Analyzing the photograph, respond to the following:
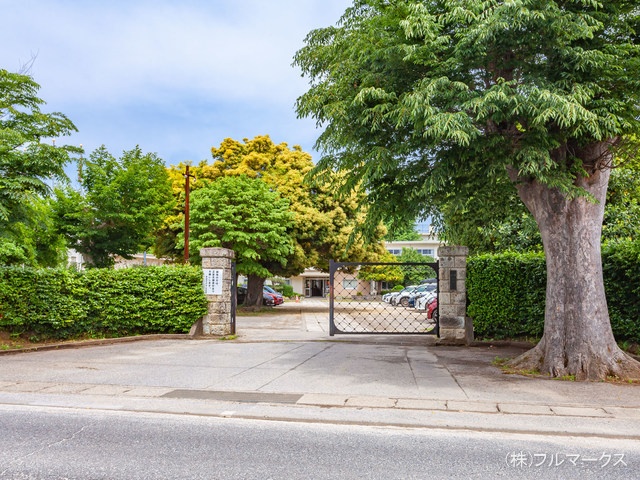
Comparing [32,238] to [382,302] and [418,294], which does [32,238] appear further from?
[382,302]

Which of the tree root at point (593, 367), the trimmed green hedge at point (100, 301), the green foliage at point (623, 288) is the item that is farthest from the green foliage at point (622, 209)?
the trimmed green hedge at point (100, 301)

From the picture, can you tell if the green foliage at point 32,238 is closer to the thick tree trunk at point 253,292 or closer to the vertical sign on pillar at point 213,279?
the vertical sign on pillar at point 213,279

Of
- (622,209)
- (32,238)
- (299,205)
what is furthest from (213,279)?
(299,205)

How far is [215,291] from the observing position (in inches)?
536

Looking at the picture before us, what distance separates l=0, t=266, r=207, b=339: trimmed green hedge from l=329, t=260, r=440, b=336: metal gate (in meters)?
4.05

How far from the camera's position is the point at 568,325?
8141 mm

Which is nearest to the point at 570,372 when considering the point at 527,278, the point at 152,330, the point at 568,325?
the point at 568,325

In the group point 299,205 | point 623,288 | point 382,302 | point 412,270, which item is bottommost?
point 382,302

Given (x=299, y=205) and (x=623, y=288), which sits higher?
(x=299, y=205)

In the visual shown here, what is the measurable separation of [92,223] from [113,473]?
19254mm

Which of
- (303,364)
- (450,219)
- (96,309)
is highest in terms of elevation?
(450,219)

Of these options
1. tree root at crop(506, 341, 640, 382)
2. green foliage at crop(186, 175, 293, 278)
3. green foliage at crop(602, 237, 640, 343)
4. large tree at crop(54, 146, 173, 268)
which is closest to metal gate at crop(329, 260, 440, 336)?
green foliage at crop(602, 237, 640, 343)

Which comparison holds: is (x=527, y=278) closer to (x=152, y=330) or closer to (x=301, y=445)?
(x=301, y=445)

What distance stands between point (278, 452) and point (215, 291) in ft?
31.1
